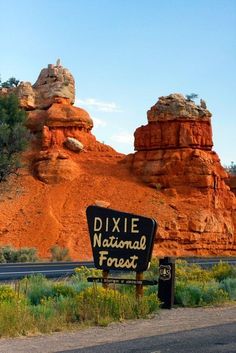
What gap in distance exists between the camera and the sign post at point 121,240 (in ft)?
55.3

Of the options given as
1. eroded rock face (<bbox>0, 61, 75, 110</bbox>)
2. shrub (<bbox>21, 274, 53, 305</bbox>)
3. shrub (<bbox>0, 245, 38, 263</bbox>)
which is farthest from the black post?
eroded rock face (<bbox>0, 61, 75, 110</bbox>)

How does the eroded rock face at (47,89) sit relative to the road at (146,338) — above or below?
above

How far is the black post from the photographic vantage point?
17.7 m

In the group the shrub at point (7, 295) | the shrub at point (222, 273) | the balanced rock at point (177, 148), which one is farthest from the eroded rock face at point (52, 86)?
the shrub at point (7, 295)

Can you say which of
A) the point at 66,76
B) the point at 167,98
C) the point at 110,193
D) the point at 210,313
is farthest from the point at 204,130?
the point at 210,313

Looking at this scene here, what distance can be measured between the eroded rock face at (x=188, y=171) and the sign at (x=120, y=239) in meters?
42.0

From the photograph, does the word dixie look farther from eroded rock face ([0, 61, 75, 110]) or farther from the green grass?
eroded rock face ([0, 61, 75, 110])

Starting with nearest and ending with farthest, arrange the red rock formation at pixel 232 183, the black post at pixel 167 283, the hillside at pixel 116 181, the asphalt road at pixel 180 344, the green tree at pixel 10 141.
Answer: the asphalt road at pixel 180 344 → the black post at pixel 167 283 → the green tree at pixel 10 141 → the hillside at pixel 116 181 → the red rock formation at pixel 232 183

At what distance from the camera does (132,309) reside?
52.7 feet

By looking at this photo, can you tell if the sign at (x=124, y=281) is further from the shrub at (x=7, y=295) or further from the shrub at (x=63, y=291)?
the shrub at (x=7, y=295)

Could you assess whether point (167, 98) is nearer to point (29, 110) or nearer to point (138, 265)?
point (29, 110)

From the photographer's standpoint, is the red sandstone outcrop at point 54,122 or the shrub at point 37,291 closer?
the shrub at point 37,291

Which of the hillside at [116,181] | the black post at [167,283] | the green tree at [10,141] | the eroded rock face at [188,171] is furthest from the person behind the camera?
the eroded rock face at [188,171]

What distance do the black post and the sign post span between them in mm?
976
